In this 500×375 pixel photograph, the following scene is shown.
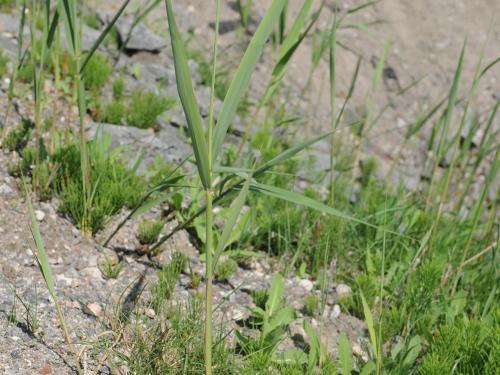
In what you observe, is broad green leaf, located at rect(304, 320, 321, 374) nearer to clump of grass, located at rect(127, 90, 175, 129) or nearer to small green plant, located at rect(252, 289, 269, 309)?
small green plant, located at rect(252, 289, 269, 309)

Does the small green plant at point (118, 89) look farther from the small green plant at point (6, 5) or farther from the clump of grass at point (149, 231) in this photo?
the clump of grass at point (149, 231)

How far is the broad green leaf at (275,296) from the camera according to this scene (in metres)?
2.32

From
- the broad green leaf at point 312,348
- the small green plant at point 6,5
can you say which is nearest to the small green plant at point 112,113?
the small green plant at point 6,5

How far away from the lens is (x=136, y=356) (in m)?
1.96

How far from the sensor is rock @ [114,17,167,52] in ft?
13.4

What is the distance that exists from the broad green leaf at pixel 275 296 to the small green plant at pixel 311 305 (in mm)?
162

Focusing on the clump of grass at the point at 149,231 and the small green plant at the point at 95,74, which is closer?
the clump of grass at the point at 149,231

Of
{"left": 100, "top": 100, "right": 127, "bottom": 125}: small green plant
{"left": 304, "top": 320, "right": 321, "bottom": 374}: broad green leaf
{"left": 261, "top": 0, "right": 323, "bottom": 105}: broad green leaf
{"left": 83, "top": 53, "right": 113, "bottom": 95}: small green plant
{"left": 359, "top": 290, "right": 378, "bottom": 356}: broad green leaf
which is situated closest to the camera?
{"left": 359, "top": 290, "right": 378, "bottom": 356}: broad green leaf

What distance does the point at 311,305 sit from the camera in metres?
2.48

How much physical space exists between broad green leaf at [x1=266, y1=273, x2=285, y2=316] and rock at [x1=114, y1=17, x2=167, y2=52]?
2233 millimetres

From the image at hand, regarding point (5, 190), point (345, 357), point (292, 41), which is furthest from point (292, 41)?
point (5, 190)

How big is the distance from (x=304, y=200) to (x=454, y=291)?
121 centimetres

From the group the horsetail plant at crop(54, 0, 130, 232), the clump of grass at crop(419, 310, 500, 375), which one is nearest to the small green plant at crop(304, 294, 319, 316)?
the clump of grass at crop(419, 310, 500, 375)

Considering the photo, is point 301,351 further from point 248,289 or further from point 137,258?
point 137,258
